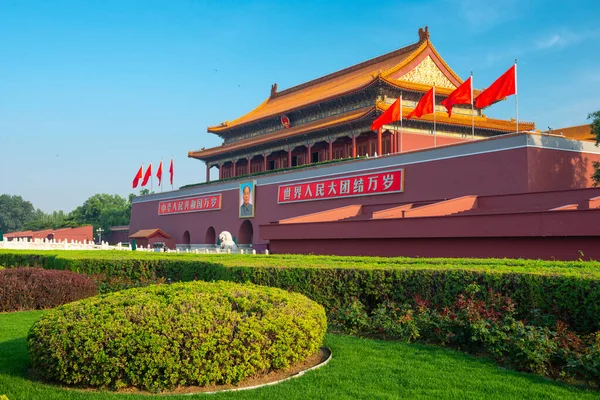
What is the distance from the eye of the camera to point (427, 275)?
6.40 meters

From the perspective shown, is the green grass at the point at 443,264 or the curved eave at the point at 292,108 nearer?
the green grass at the point at 443,264

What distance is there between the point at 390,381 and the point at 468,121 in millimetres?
20921

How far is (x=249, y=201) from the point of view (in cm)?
2728

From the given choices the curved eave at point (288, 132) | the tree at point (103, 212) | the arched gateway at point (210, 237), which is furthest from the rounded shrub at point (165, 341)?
the tree at point (103, 212)

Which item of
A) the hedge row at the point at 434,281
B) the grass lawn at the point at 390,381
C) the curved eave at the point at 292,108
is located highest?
the curved eave at the point at 292,108

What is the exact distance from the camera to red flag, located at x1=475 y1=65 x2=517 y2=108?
53.7 feet

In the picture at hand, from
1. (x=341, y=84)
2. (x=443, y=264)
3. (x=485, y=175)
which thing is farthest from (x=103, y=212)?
(x=443, y=264)

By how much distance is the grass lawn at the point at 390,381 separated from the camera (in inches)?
167

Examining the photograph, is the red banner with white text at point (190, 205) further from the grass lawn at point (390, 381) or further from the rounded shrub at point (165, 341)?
the rounded shrub at point (165, 341)

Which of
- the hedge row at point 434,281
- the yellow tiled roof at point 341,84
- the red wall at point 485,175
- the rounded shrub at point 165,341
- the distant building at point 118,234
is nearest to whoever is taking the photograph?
the rounded shrub at point 165,341

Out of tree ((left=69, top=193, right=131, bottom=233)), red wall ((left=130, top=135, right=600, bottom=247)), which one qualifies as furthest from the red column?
tree ((left=69, top=193, right=131, bottom=233))

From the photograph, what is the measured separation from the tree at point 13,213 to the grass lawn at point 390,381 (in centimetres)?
8343

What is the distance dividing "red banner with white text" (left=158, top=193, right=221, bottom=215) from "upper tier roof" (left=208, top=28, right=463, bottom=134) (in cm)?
492

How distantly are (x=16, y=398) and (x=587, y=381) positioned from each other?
4.33m
